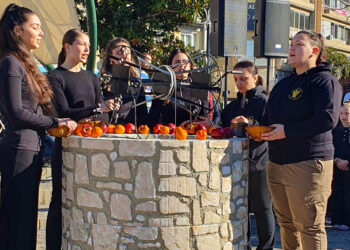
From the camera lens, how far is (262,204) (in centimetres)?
509

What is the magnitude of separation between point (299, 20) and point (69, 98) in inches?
1499

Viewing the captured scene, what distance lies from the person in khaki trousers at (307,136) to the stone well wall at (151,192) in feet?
1.30

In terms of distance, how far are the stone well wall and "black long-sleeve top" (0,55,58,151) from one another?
315 mm

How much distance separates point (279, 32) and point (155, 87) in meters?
6.40

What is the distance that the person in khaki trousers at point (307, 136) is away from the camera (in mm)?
4242

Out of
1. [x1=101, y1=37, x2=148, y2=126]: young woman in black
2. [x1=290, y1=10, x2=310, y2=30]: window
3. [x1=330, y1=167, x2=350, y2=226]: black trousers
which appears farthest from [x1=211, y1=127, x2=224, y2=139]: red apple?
[x1=290, y1=10, x2=310, y2=30]: window

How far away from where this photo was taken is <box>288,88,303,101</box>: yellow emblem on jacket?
14.3 feet

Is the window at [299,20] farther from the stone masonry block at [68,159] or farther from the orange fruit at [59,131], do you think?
the orange fruit at [59,131]

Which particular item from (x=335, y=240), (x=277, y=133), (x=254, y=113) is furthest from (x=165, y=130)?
(x=335, y=240)

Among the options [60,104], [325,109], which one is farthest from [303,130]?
[60,104]

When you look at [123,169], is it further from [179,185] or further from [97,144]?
[179,185]

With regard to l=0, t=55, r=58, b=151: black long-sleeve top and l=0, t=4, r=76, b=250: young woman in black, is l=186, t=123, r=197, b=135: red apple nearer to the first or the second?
l=0, t=4, r=76, b=250: young woman in black

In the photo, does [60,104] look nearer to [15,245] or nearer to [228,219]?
[15,245]

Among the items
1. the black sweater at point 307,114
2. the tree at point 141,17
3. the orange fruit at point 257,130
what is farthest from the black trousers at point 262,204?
the tree at point 141,17
